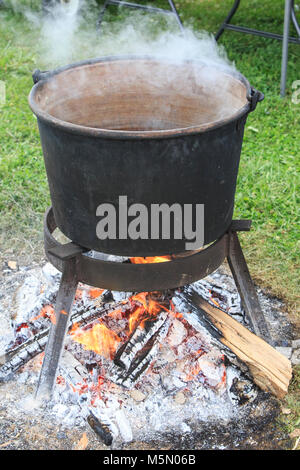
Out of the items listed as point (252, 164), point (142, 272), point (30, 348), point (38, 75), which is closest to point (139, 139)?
point (142, 272)

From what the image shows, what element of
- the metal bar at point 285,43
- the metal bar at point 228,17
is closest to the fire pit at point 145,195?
the metal bar at point 285,43

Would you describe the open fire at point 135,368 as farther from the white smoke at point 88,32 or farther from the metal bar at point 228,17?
the metal bar at point 228,17

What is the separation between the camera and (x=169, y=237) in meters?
2.14

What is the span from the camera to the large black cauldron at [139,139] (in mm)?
1912

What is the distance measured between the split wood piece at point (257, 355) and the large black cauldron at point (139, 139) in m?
0.44

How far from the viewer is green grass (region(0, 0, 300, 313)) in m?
3.32

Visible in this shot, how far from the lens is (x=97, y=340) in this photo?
2516 mm

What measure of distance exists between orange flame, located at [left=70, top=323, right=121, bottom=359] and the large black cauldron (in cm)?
51

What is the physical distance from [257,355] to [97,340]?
0.77 meters

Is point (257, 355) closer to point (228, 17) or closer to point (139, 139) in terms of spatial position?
point (139, 139)

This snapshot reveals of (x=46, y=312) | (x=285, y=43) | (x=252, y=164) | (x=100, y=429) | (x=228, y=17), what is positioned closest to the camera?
(x=100, y=429)

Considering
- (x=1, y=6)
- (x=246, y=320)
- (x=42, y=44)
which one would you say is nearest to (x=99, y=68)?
(x=246, y=320)

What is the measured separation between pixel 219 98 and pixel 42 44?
14.8 ft

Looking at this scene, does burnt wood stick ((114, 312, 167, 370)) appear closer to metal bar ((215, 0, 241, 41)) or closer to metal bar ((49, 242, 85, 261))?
metal bar ((49, 242, 85, 261))
